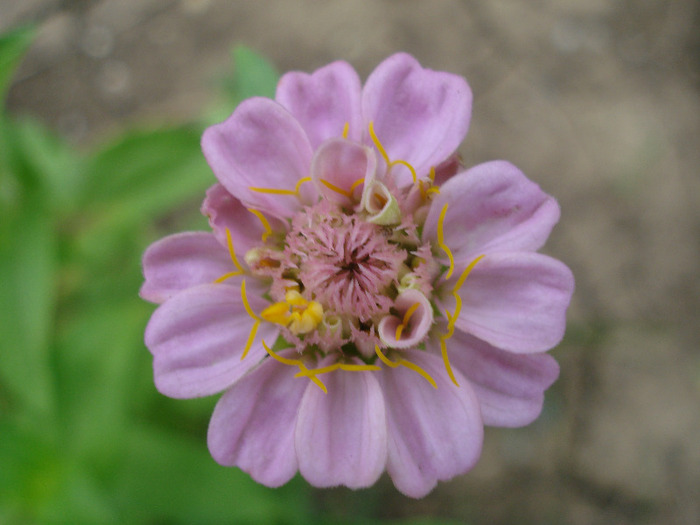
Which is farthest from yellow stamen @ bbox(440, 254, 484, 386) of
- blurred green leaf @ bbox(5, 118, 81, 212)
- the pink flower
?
blurred green leaf @ bbox(5, 118, 81, 212)

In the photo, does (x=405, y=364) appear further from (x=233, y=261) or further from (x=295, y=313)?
(x=233, y=261)

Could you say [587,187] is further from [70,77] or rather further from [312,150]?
[70,77]

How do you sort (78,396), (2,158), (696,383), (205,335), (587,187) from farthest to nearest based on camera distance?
(587,187) < (696,383) < (2,158) < (78,396) < (205,335)

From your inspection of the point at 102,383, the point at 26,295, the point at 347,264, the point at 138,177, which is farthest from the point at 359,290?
the point at 138,177

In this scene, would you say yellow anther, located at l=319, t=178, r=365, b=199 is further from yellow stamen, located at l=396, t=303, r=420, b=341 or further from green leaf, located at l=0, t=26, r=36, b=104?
green leaf, located at l=0, t=26, r=36, b=104

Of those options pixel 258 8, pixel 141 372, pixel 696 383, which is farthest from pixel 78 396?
pixel 696 383

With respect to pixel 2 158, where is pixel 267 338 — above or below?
below
